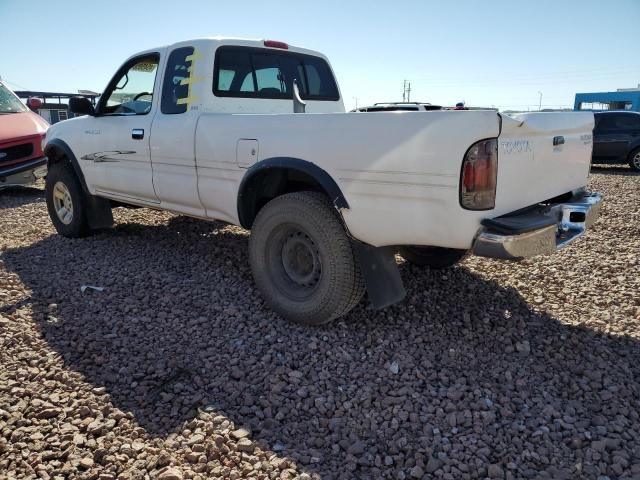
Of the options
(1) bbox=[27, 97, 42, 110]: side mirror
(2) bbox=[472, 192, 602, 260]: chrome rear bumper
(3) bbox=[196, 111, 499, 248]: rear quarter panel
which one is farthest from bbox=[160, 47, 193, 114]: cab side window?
(1) bbox=[27, 97, 42, 110]: side mirror

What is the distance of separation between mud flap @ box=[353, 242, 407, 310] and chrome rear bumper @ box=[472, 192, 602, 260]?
0.67m

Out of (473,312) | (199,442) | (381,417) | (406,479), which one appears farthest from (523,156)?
(199,442)

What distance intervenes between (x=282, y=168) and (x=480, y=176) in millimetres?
1426

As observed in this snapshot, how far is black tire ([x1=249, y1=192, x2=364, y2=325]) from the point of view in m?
3.32

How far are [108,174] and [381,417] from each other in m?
3.87

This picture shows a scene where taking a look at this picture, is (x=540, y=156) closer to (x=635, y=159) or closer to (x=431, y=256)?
(x=431, y=256)

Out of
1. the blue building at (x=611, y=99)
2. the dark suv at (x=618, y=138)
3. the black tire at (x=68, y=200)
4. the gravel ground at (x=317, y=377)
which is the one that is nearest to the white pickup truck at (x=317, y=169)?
the black tire at (x=68, y=200)

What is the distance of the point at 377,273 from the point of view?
3.30 m

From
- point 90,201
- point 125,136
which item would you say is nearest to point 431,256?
point 125,136

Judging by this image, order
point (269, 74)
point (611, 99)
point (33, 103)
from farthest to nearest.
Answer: point (611, 99) → point (33, 103) → point (269, 74)

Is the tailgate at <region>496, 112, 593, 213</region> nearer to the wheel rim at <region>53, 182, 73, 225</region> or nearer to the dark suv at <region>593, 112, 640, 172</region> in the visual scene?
the wheel rim at <region>53, 182, 73, 225</region>

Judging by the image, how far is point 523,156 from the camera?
9.51ft

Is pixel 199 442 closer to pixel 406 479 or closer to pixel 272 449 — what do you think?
pixel 272 449

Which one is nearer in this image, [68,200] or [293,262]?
[293,262]
